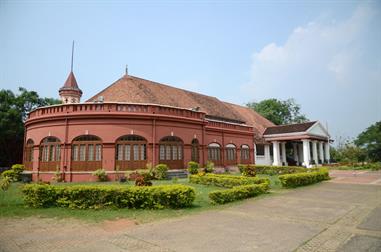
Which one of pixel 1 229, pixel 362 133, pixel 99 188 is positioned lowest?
pixel 1 229

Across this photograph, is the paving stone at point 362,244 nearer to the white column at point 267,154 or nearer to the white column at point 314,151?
the white column at point 267,154

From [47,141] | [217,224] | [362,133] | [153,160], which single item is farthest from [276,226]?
[362,133]

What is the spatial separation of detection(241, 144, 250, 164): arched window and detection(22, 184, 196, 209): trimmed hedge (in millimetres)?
19726

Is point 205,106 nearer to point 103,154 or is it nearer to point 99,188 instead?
point 103,154

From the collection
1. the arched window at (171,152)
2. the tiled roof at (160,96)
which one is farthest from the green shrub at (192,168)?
the tiled roof at (160,96)

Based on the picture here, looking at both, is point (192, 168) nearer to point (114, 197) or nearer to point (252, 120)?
point (114, 197)

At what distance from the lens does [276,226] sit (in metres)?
6.84

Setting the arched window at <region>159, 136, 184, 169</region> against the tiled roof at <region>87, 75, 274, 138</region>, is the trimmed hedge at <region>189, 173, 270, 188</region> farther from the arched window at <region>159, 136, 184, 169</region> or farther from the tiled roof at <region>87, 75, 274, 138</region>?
the tiled roof at <region>87, 75, 274, 138</region>

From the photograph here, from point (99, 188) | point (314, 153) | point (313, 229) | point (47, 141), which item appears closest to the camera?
point (313, 229)

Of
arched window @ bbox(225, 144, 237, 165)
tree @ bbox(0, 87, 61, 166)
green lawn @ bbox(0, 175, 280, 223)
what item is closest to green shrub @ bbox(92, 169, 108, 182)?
green lawn @ bbox(0, 175, 280, 223)

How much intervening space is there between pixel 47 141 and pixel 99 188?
1107cm

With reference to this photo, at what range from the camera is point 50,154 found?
17828 millimetres

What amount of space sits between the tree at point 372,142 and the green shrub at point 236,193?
36.0 meters

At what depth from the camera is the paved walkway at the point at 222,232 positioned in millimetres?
5434
